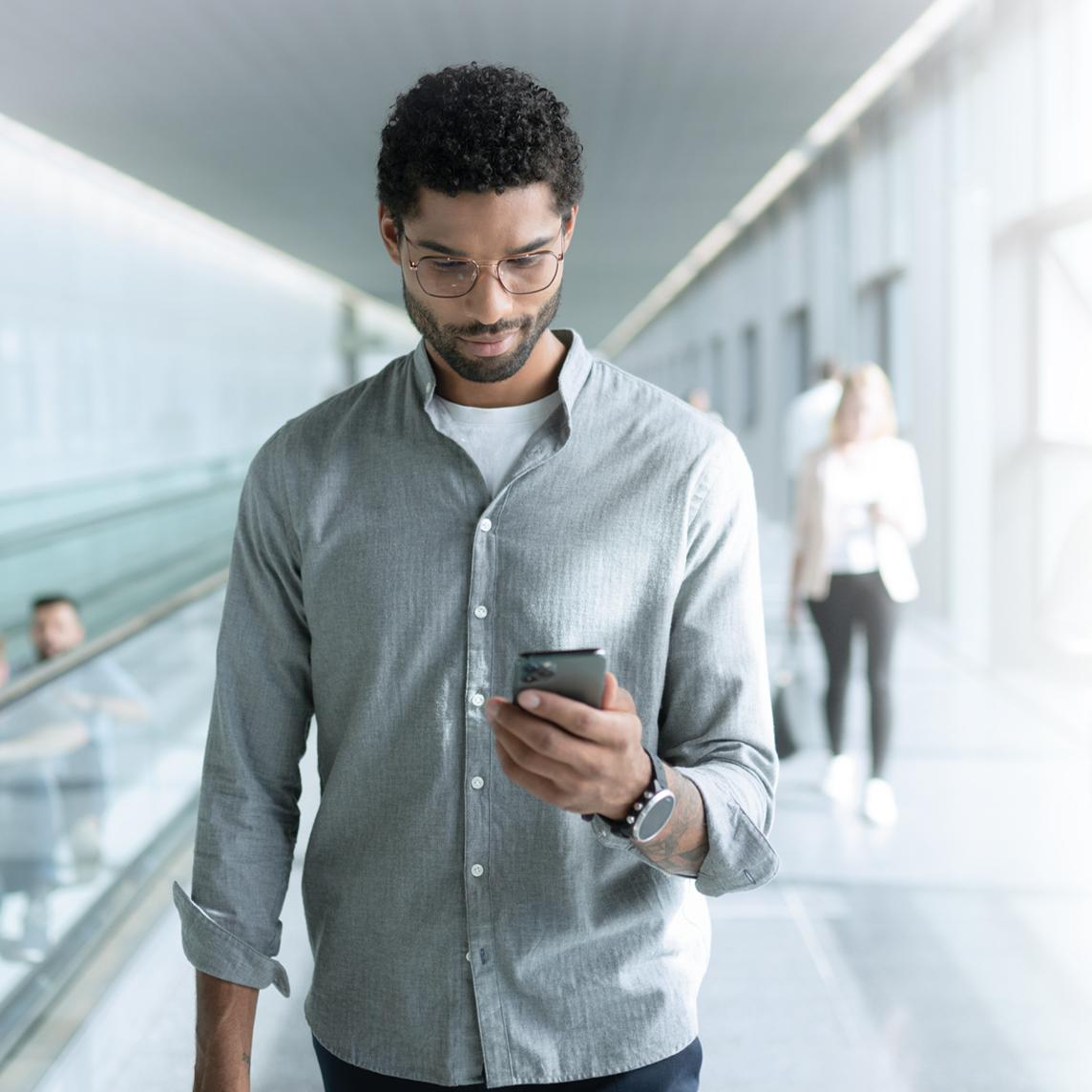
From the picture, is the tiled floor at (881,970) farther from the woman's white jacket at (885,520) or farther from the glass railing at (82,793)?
the woman's white jacket at (885,520)

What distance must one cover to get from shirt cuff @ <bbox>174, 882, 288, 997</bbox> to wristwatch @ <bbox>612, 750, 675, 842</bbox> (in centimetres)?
47

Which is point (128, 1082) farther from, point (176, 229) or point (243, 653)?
point (176, 229)

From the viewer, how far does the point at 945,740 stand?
7.12m

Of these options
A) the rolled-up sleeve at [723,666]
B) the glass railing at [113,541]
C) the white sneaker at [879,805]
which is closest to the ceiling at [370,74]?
the glass railing at [113,541]

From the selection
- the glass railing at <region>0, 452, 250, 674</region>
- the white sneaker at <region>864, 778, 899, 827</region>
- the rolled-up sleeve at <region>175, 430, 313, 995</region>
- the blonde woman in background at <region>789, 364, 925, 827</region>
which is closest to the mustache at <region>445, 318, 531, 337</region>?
the rolled-up sleeve at <region>175, 430, 313, 995</region>

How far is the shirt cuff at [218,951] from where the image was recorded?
145 centimetres

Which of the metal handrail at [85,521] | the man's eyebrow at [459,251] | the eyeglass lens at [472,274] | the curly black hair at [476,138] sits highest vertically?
the curly black hair at [476,138]

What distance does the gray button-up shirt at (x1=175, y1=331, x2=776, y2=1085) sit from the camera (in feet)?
4.72

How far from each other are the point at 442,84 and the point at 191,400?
16068 millimetres

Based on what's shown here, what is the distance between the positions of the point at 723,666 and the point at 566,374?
1.30 ft

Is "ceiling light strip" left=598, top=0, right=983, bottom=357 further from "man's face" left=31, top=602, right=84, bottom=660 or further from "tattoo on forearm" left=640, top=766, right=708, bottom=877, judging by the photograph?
"tattoo on forearm" left=640, top=766, right=708, bottom=877

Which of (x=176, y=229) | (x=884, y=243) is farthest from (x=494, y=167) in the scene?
(x=176, y=229)

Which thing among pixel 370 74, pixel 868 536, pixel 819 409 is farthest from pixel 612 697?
pixel 819 409

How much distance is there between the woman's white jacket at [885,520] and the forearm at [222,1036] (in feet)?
14.9
